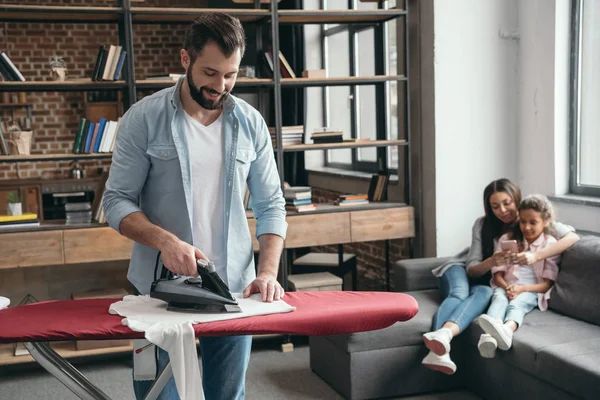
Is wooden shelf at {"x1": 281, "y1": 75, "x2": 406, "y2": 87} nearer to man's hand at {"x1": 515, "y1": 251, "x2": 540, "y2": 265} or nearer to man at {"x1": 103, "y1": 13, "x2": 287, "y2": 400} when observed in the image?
man's hand at {"x1": 515, "y1": 251, "x2": 540, "y2": 265}

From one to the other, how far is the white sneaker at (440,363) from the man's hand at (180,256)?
174 centimetres

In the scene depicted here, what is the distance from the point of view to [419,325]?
3.54 m

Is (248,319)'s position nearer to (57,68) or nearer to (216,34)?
(216,34)

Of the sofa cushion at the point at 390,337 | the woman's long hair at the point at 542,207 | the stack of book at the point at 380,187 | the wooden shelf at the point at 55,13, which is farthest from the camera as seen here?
the stack of book at the point at 380,187

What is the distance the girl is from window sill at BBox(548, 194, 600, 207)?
51 cm

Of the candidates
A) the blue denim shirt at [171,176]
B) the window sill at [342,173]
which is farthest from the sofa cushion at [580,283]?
the blue denim shirt at [171,176]

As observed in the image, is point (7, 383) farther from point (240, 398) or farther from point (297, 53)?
point (297, 53)

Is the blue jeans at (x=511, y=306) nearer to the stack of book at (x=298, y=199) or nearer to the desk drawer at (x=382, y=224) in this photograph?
the desk drawer at (x=382, y=224)

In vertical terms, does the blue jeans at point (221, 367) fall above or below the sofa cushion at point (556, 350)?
above

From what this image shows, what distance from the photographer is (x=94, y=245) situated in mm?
4070

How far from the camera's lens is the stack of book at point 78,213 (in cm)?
414

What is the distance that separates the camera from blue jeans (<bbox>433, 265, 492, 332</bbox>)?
3.50 metres

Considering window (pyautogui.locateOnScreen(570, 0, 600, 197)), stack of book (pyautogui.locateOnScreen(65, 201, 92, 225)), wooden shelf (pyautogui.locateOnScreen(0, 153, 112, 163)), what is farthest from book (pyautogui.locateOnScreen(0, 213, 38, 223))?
window (pyautogui.locateOnScreen(570, 0, 600, 197))

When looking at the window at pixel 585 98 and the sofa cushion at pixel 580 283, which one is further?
the window at pixel 585 98
